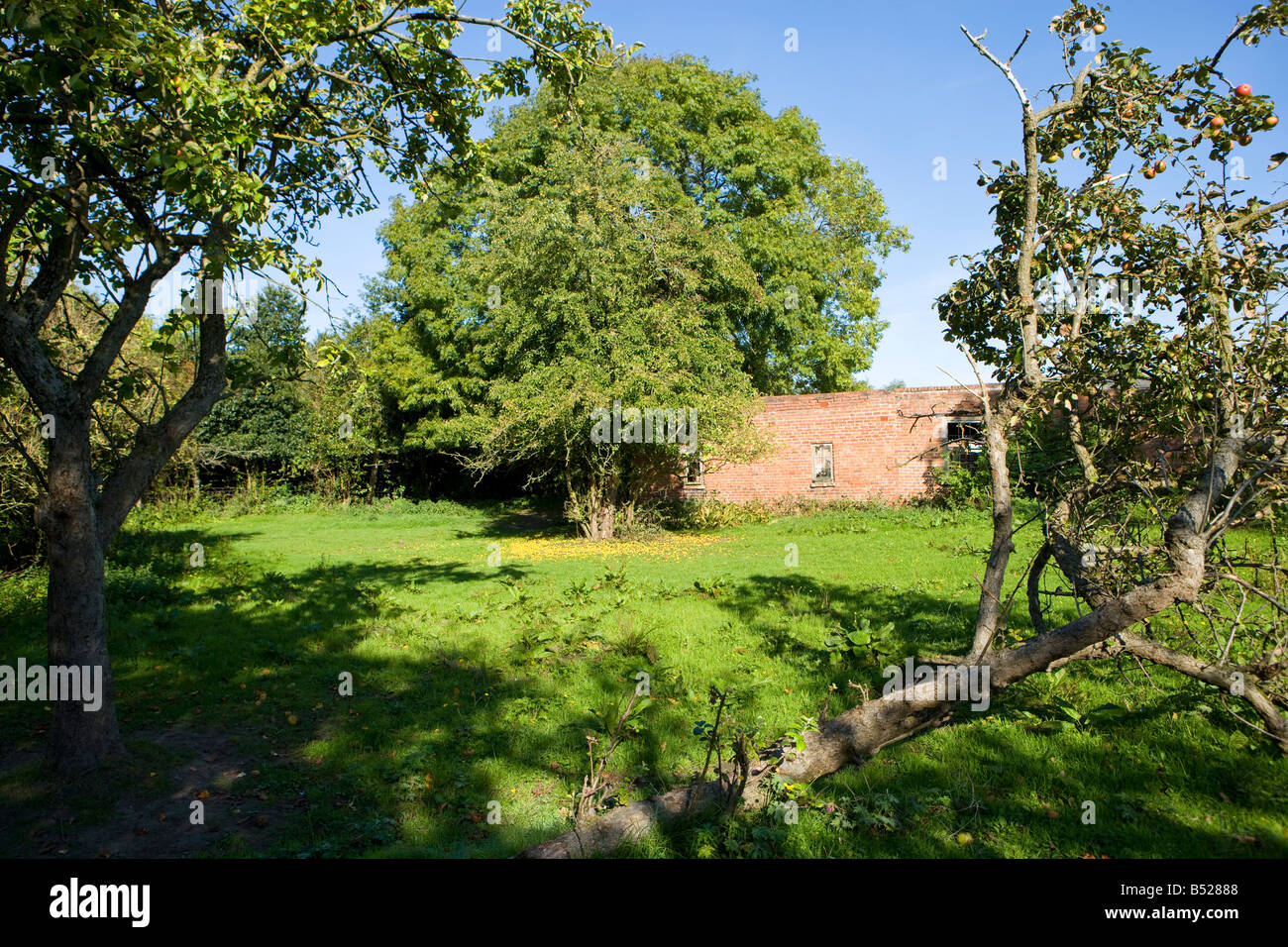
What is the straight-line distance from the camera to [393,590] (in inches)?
410

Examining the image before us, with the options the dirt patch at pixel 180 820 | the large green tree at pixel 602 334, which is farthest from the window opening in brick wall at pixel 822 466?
the dirt patch at pixel 180 820

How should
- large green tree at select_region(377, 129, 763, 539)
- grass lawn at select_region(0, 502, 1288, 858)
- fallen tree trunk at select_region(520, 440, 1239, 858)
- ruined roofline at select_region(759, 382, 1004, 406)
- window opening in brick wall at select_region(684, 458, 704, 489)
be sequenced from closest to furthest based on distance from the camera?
1. fallen tree trunk at select_region(520, 440, 1239, 858)
2. grass lawn at select_region(0, 502, 1288, 858)
3. large green tree at select_region(377, 129, 763, 539)
4. window opening in brick wall at select_region(684, 458, 704, 489)
5. ruined roofline at select_region(759, 382, 1004, 406)

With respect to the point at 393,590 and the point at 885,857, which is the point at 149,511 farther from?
the point at 885,857

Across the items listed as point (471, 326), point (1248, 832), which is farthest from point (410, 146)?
point (471, 326)

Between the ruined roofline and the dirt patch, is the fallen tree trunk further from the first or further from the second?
the ruined roofline

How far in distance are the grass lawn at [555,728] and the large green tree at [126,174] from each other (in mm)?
1037

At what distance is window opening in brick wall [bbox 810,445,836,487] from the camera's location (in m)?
20.9

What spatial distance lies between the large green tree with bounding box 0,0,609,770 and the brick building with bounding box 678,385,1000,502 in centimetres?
1437

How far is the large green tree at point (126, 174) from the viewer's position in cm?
446

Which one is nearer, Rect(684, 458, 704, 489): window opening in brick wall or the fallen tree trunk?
the fallen tree trunk

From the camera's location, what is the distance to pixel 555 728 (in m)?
5.55

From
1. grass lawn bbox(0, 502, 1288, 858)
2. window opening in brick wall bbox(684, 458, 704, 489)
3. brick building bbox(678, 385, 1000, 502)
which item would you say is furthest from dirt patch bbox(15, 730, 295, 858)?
brick building bbox(678, 385, 1000, 502)

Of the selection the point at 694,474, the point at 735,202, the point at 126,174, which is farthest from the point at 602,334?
the point at 735,202

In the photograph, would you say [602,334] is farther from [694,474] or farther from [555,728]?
[555,728]
